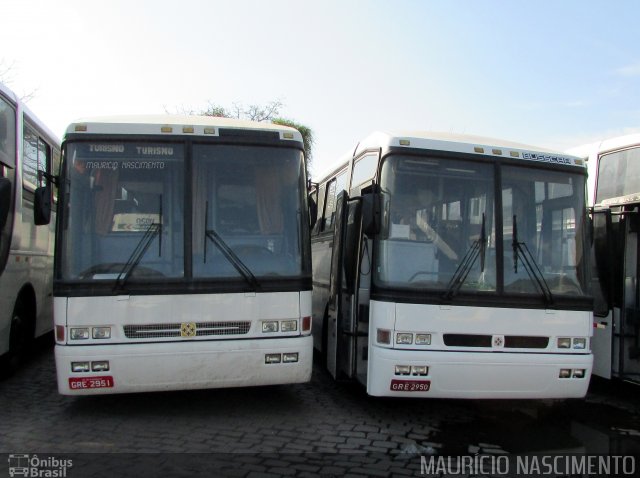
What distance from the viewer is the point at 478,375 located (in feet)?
19.8

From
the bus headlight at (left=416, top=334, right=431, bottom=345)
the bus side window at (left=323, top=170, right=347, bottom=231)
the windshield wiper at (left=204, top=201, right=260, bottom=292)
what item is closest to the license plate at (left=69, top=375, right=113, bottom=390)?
the windshield wiper at (left=204, top=201, right=260, bottom=292)

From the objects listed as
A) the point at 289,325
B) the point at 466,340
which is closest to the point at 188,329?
the point at 289,325

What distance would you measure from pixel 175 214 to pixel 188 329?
1.19 m

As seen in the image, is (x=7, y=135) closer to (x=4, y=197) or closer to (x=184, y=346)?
(x=4, y=197)

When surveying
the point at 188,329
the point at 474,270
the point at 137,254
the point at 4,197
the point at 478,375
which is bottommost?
the point at 478,375

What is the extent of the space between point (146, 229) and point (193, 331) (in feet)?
3.77

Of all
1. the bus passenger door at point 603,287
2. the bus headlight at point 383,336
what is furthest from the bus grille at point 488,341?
the bus passenger door at point 603,287

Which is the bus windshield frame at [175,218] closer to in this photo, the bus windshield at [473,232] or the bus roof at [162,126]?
the bus roof at [162,126]

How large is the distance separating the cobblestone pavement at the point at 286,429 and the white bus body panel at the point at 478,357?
0.46 m

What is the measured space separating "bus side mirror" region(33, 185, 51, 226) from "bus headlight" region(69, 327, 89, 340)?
1358 millimetres

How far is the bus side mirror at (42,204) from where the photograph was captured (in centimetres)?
634

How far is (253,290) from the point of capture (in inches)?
245

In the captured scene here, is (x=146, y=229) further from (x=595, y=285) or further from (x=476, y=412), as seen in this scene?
(x=595, y=285)

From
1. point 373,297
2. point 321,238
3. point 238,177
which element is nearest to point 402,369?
point 373,297
